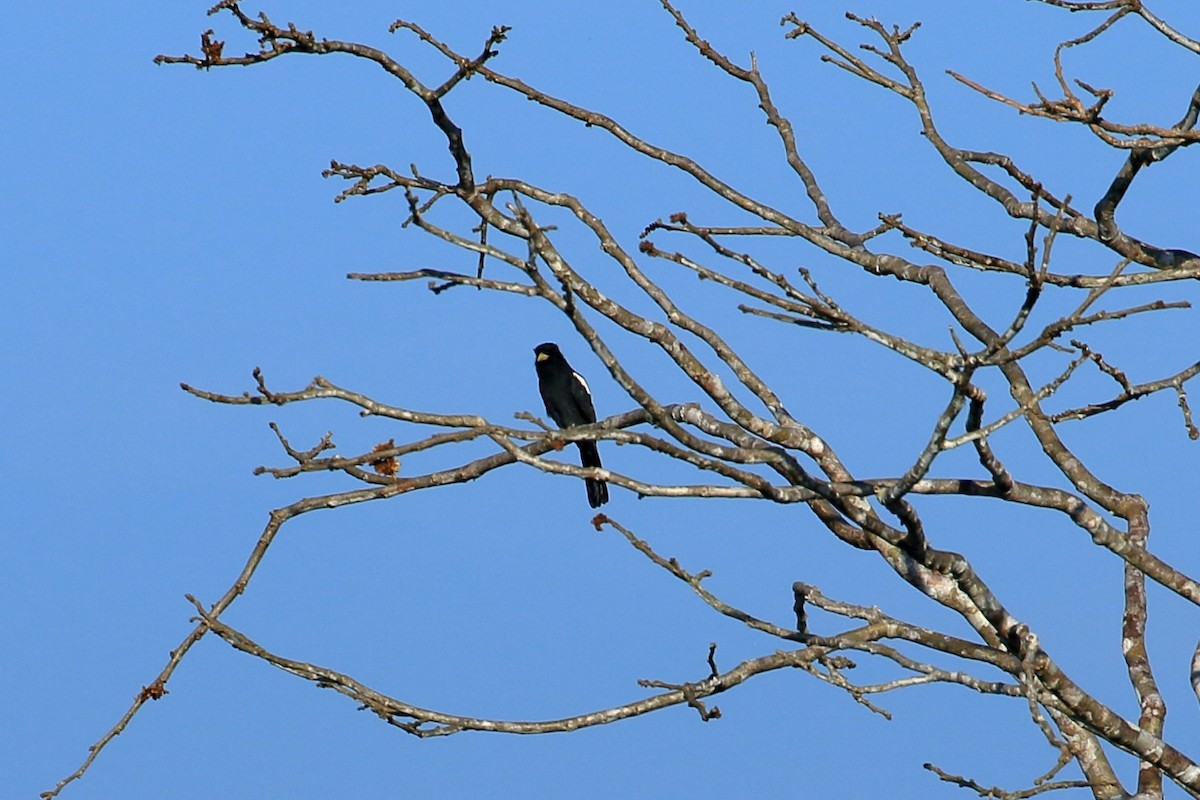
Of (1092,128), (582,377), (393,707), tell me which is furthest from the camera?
(582,377)

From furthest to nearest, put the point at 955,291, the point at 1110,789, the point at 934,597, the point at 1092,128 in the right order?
the point at 955,291, the point at 1110,789, the point at 934,597, the point at 1092,128

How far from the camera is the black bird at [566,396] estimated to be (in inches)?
521

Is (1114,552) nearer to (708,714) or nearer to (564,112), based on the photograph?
(708,714)

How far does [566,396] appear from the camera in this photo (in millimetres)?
13281

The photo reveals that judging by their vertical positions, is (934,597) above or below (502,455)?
below

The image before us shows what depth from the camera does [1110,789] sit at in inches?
259

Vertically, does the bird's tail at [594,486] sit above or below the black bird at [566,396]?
below

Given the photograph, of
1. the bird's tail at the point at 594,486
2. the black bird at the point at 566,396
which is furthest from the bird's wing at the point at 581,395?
the bird's tail at the point at 594,486

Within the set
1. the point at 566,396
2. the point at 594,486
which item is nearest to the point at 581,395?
the point at 566,396

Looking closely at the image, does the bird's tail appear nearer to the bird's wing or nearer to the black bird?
the black bird

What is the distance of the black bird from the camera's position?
13.2 metres

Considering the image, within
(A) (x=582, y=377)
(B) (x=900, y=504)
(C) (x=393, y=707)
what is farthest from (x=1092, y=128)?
(A) (x=582, y=377)

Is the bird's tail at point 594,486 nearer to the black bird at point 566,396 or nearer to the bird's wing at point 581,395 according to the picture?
the black bird at point 566,396

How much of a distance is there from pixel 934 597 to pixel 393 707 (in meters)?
2.27
